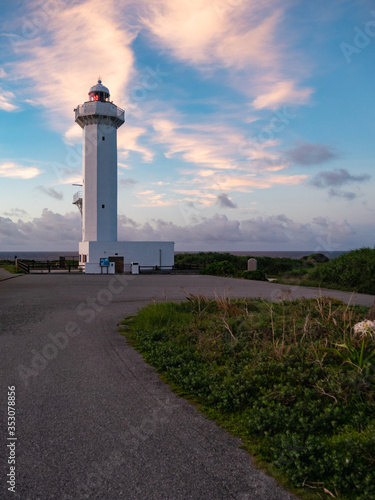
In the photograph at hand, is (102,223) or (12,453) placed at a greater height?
(102,223)

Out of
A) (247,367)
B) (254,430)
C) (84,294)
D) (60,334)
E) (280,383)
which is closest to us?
(254,430)

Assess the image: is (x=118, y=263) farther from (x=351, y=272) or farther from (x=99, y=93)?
(x=351, y=272)

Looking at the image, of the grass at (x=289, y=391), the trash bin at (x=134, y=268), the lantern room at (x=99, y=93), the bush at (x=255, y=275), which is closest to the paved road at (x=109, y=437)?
the grass at (x=289, y=391)

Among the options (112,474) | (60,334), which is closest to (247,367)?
(112,474)

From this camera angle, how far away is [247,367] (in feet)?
19.7

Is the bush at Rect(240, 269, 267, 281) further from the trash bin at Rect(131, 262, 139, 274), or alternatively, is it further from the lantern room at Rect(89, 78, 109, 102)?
the lantern room at Rect(89, 78, 109, 102)

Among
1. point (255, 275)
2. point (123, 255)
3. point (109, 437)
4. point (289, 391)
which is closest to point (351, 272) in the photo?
point (255, 275)

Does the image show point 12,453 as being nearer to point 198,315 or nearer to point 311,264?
point 198,315

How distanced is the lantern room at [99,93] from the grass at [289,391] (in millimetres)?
34631

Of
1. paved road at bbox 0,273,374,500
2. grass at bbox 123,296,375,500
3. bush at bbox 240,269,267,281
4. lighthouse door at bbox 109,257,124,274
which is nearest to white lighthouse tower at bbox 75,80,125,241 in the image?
lighthouse door at bbox 109,257,124,274

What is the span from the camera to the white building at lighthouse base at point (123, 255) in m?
35.3

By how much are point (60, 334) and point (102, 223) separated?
94.2 feet

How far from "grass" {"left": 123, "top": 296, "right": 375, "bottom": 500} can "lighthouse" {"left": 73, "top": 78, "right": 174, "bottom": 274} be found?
27840 mm

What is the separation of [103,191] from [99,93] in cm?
1001
